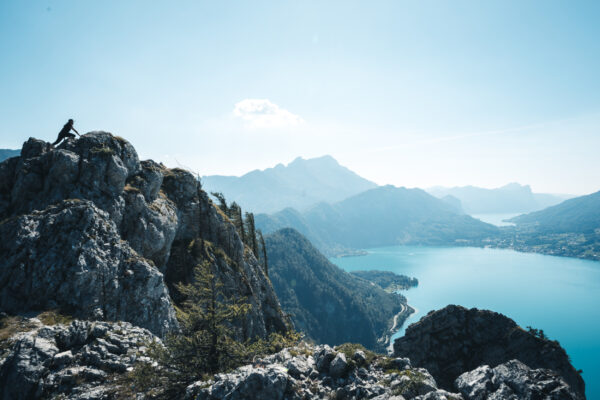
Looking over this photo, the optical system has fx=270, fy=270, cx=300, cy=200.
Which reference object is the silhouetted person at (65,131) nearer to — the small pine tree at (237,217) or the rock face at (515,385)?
the small pine tree at (237,217)

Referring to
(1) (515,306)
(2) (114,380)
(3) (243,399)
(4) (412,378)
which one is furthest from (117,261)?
(1) (515,306)

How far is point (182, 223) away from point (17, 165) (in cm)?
1864

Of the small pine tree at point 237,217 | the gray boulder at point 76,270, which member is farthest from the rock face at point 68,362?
the small pine tree at point 237,217

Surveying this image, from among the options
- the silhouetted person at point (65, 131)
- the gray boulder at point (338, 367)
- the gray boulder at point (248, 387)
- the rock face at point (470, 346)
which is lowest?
the rock face at point (470, 346)

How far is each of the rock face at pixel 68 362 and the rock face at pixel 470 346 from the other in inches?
1000

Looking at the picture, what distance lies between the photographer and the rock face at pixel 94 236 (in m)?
19.2

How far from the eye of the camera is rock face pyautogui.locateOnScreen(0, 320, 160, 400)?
12.2m

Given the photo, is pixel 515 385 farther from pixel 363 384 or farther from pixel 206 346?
pixel 206 346

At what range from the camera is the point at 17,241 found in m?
19.5

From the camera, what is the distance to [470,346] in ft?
87.5

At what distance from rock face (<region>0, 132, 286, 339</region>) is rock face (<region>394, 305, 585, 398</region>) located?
2257 centimetres

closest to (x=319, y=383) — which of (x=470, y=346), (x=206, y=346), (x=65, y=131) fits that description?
(x=206, y=346)

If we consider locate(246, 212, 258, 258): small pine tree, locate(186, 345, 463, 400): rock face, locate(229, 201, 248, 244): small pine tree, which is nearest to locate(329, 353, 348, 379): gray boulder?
locate(186, 345, 463, 400): rock face

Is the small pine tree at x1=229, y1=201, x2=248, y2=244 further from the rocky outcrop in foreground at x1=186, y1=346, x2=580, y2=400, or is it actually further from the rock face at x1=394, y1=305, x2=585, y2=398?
the rocky outcrop in foreground at x1=186, y1=346, x2=580, y2=400
